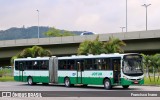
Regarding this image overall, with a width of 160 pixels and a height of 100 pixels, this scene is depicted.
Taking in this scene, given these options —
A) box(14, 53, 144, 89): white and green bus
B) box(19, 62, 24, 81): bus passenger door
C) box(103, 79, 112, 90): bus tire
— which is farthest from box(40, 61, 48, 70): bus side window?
box(103, 79, 112, 90): bus tire

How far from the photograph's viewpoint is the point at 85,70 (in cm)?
3400

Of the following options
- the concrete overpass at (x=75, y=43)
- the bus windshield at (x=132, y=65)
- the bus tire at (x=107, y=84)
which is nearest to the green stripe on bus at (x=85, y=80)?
the bus tire at (x=107, y=84)

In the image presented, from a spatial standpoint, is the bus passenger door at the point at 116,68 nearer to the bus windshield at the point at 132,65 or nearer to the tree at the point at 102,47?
the bus windshield at the point at 132,65

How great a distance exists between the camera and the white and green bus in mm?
30438

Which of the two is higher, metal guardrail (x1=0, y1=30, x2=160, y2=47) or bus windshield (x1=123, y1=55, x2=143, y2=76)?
metal guardrail (x1=0, y1=30, x2=160, y2=47)

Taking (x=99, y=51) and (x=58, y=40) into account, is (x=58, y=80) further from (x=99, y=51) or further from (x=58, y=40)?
(x=58, y=40)

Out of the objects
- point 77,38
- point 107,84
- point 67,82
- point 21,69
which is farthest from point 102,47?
point 107,84

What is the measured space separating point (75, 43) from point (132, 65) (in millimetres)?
40044

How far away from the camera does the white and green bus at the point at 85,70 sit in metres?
30.4

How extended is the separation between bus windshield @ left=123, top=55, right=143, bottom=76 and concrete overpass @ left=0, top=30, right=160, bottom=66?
28663mm

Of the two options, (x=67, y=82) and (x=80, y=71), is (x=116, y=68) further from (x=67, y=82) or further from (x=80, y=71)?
(x=67, y=82)

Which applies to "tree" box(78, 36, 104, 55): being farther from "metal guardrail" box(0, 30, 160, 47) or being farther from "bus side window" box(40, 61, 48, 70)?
"bus side window" box(40, 61, 48, 70)

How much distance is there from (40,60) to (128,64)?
37.9ft

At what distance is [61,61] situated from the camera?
37062mm
